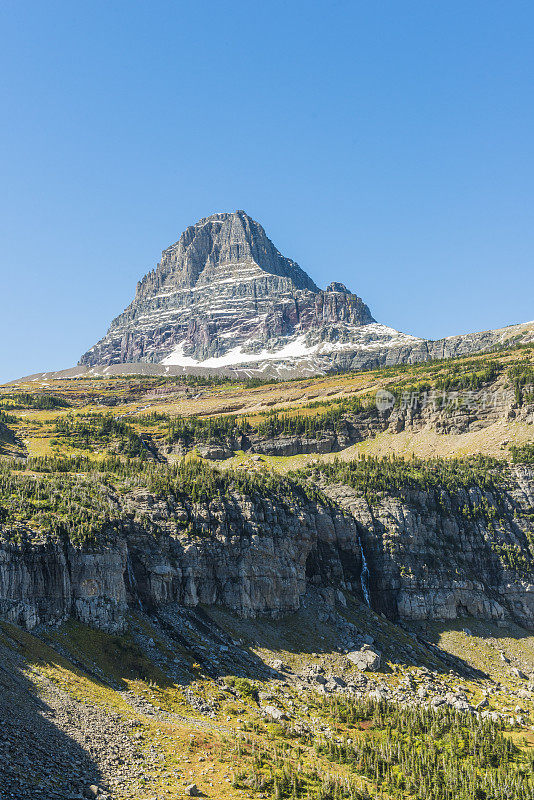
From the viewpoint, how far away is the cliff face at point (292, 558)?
85000 millimetres

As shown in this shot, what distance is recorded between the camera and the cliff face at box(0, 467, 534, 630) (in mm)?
85000

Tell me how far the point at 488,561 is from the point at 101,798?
379 ft

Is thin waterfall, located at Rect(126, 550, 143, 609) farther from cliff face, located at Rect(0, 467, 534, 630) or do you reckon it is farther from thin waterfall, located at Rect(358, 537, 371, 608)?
thin waterfall, located at Rect(358, 537, 371, 608)

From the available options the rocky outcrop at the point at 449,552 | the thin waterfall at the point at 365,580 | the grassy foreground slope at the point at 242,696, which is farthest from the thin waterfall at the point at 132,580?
the rocky outcrop at the point at 449,552

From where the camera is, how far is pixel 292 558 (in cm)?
12006

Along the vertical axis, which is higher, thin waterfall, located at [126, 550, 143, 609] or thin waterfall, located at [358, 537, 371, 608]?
thin waterfall, located at [126, 550, 143, 609]

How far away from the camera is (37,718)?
186ft

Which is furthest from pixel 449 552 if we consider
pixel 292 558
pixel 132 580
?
pixel 132 580

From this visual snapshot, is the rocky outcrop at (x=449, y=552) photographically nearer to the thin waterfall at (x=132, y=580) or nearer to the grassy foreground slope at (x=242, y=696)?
the grassy foreground slope at (x=242, y=696)

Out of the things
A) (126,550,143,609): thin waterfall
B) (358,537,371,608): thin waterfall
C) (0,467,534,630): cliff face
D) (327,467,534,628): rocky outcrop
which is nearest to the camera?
(0,467,534,630): cliff face

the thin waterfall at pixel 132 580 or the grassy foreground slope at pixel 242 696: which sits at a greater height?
the thin waterfall at pixel 132 580

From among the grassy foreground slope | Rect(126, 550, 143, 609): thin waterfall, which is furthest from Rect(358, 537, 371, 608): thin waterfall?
Rect(126, 550, 143, 609): thin waterfall

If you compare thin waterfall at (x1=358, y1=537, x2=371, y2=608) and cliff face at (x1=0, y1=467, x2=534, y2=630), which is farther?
thin waterfall at (x1=358, y1=537, x2=371, y2=608)

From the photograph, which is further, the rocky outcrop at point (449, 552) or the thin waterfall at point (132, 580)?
the rocky outcrop at point (449, 552)
